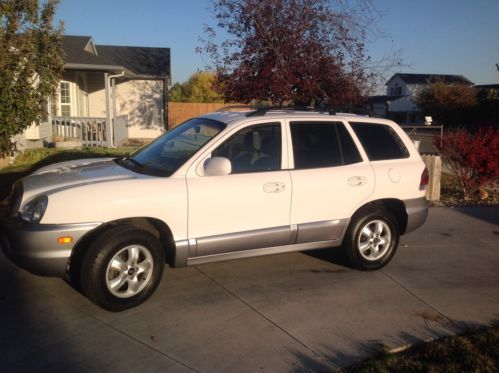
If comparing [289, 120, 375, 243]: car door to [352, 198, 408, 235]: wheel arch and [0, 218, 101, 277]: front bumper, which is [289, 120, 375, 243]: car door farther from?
[0, 218, 101, 277]: front bumper

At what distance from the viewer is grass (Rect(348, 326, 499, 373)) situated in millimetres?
3605

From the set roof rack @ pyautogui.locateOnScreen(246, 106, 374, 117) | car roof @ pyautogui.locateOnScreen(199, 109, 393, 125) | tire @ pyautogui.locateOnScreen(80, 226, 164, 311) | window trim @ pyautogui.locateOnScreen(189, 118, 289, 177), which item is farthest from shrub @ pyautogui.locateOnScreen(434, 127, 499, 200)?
tire @ pyautogui.locateOnScreen(80, 226, 164, 311)

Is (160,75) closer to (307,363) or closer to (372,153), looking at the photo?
(372,153)

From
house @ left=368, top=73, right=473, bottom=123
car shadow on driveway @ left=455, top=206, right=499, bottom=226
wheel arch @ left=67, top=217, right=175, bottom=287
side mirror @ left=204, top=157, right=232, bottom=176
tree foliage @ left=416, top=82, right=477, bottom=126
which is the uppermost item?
house @ left=368, top=73, right=473, bottom=123

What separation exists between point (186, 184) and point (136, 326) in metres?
1.31

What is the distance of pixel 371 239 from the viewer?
566 cm

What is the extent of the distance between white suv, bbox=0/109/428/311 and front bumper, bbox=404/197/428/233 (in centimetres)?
1

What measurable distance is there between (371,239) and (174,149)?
95.8 inches

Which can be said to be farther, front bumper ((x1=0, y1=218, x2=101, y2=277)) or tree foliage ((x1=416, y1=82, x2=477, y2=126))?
tree foliage ((x1=416, y1=82, x2=477, y2=126))

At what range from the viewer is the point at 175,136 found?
5562 millimetres

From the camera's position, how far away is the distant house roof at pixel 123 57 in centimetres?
1717

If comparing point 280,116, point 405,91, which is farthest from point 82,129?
point 405,91

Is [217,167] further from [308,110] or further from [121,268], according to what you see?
[308,110]

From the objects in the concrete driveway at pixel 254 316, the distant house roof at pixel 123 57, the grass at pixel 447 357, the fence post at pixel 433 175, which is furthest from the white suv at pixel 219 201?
the distant house roof at pixel 123 57
